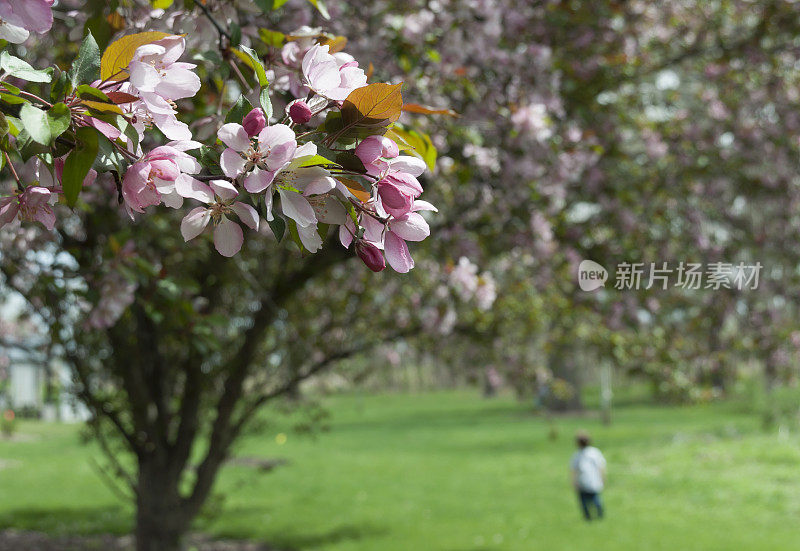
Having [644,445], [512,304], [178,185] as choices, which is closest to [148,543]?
[512,304]

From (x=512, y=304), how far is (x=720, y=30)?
9.32 feet

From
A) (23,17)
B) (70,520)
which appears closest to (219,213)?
(23,17)

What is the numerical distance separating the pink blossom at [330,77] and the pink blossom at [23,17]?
1.24 feet

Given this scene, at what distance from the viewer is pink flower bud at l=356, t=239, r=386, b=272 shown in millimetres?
1171

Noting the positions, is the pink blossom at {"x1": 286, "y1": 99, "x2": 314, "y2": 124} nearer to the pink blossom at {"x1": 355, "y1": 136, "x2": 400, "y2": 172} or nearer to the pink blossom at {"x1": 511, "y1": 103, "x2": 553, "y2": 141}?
the pink blossom at {"x1": 355, "y1": 136, "x2": 400, "y2": 172}

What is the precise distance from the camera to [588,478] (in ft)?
30.0

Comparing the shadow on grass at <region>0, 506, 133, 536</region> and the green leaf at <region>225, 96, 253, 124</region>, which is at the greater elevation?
the green leaf at <region>225, 96, 253, 124</region>

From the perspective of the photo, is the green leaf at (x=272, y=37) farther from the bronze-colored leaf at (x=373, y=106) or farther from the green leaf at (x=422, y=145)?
the bronze-colored leaf at (x=373, y=106)

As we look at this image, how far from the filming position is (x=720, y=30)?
21.4ft

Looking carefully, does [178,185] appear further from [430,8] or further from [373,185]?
[430,8]

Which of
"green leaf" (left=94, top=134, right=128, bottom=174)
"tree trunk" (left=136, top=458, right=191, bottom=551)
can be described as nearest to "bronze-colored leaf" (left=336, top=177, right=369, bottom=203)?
"green leaf" (left=94, top=134, right=128, bottom=174)

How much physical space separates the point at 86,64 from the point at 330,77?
1.18 feet

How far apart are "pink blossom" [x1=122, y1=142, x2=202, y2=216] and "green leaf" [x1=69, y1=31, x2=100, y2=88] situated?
0.50 feet

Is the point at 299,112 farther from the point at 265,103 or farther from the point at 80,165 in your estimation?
the point at 80,165
